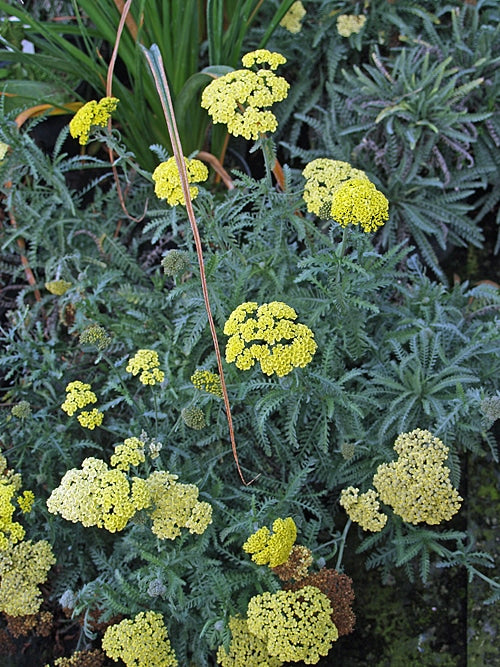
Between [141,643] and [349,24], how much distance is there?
8.94 ft

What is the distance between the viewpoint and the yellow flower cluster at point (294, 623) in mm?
1974

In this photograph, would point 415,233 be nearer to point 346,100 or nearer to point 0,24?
point 346,100

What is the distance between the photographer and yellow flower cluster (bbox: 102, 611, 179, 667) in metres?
2.04

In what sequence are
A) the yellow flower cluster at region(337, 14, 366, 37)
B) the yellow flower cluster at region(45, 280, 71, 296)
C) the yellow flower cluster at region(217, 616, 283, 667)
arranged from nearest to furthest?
the yellow flower cluster at region(217, 616, 283, 667), the yellow flower cluster at region(45, 280, 71, 296), the yellow flower cluster at region(337, 14, 366, 37)

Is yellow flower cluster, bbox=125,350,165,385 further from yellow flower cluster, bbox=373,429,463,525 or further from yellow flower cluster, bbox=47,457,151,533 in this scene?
yellow flower cluster, bbox=373,429,463,525

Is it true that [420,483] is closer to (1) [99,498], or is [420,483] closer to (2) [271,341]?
(2) [271,341]

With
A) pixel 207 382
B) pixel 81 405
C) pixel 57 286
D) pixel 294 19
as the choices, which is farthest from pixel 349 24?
pixel 81 405

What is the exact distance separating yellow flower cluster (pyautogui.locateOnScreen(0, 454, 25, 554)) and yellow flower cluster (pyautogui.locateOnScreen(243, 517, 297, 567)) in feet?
2.34

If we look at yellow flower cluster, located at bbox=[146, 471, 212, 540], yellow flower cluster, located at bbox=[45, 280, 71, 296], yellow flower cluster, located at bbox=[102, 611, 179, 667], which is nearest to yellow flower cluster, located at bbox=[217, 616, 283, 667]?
yellow flower cluster, located at bbox=[102, 611, 179, 667]

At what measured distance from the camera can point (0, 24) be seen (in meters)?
3.08

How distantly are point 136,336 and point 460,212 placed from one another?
5.10 feet

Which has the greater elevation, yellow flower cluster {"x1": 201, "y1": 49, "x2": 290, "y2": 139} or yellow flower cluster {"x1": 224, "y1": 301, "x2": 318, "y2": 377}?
yellow flower cluster {"x1": 201, "y1": 49, "x2": 290, "y2": 139}

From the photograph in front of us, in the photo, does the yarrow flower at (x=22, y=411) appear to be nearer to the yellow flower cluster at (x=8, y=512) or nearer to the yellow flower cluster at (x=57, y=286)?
the yellow flower cluster at (x=8, y=512)

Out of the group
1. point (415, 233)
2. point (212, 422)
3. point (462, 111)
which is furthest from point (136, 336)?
point (462, 111)
